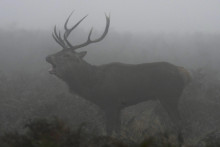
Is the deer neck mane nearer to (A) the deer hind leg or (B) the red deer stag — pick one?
(B) the red deer stag

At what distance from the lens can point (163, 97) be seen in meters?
7.88

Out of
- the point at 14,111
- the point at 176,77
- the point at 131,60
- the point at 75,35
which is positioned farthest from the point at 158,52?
the point at 14,111

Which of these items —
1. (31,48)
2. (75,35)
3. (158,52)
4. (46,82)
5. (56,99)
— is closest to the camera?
(56,99)

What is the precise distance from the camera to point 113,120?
7.53 metres

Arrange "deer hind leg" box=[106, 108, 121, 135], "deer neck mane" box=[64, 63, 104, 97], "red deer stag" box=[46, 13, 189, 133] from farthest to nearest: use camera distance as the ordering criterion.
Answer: "deer neck mane" box=[64, 63, 104, 97] < "red deer stag" box=[46, 13, 189, 133] < "deer hind leg" box=[106, 108, 121, 135]

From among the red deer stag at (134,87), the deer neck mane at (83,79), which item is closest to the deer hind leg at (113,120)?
the red deer stag at (134,87)

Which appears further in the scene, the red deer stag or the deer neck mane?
the deer neck mane

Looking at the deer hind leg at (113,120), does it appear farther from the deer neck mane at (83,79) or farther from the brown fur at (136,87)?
the deer neck mane at (83,79)

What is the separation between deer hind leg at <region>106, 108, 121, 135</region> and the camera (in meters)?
7.40

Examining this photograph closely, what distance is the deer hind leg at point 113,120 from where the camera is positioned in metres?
7.40

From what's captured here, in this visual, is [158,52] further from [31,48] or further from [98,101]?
[98,101]

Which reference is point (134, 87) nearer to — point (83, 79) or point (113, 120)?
point (113, 120)

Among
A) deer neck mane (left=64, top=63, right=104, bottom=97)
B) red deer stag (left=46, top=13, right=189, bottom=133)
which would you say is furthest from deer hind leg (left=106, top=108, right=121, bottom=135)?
deer neck mane (left=64, top=63, right=104, bottom=97)

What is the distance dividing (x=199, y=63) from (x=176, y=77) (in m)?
5.41
